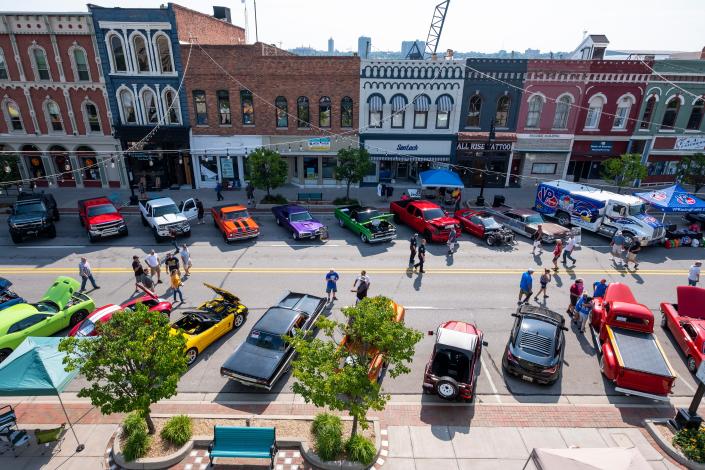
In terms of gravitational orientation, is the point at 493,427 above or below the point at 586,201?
below

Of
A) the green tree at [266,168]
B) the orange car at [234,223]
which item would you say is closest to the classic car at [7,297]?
the orange car at [234,223]

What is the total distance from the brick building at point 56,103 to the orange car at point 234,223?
13.8 metres

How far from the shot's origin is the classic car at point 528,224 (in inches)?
902

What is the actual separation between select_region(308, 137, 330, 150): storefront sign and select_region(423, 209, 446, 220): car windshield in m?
12.0

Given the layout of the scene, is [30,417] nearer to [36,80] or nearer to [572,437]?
[572,437]

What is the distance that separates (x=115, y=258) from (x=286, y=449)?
15602mm

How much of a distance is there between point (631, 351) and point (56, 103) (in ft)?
124

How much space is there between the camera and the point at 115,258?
20781 mm

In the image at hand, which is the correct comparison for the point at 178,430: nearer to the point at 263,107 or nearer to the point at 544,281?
the point at 544,281

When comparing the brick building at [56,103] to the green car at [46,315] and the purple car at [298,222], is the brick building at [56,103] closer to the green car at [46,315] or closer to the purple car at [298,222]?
the purple car at [298,222]

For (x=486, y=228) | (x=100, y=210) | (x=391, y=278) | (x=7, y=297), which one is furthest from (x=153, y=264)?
(x=486, y=228)

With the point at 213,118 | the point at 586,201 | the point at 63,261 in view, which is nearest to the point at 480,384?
the point at 586,201

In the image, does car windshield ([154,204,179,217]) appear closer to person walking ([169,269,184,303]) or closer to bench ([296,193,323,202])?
person walking ([169,269,184,303])

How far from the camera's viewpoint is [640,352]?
1235cm
